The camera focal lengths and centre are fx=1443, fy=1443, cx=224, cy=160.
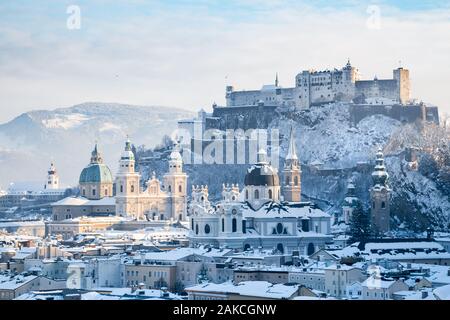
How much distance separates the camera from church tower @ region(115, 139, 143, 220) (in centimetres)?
4803

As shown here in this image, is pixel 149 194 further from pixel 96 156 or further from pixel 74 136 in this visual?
pixel 74 136

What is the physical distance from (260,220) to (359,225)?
2.72m

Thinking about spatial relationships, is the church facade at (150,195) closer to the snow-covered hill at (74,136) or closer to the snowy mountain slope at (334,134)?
the snow-covered hill at (74,136)

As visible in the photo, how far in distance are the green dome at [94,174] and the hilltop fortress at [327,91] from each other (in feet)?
17.7

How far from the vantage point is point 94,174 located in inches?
2057

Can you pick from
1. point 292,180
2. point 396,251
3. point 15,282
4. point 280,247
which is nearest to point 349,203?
point 292,180

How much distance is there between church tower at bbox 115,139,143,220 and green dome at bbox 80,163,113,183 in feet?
12.1

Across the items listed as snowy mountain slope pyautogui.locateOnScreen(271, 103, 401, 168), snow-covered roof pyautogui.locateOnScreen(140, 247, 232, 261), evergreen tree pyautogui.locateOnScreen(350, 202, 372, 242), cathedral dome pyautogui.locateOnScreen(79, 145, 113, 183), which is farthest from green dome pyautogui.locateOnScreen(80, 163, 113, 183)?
snow-covered roof pyautogui.locateOnScreen(140, 247, 232, 261)

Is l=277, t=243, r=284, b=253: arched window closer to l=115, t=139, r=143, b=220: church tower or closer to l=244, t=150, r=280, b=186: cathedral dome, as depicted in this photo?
l=244, t=150, r=280, b=186: cathedral dome

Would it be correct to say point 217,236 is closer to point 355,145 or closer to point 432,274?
point 432,274

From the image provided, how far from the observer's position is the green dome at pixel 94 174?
52.0 meters
